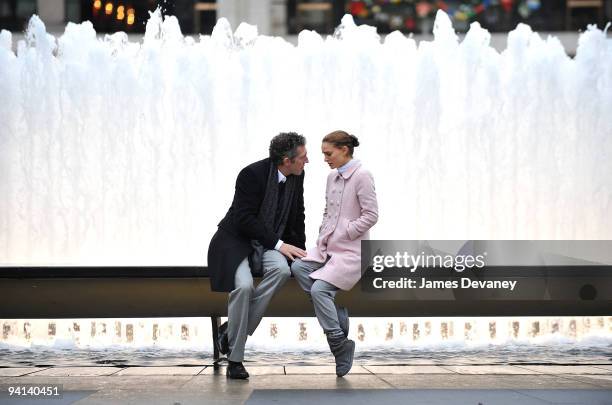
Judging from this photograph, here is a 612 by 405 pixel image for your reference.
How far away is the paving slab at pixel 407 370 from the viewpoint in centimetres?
528

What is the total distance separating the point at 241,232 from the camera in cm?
503

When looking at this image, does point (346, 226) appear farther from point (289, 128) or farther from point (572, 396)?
point (289, 128)

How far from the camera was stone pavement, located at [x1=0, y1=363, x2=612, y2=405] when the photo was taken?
4.34 m

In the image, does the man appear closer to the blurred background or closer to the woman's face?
the woman's face

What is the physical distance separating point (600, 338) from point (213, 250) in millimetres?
3005

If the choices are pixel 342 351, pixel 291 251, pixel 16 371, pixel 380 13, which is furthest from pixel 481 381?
pixel 380 13

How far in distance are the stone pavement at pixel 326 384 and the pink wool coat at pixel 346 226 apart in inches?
21.5

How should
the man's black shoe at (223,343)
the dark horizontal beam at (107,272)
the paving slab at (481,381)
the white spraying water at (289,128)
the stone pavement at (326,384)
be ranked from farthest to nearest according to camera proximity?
the white spraying water at (289,128) < the dark horizontal beam at (107,272) < the man's black shoe at (223,343) < the paving slab at (481,381) < the stone pavement at (326,384)

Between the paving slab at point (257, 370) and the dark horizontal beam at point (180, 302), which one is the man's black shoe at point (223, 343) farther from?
the dark horizontal beam at point (180, 302)

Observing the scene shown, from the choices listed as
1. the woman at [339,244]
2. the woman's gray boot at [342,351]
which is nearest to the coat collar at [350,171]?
the woman at [339,244]

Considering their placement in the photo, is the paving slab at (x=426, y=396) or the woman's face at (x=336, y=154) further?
the woman's face at (x=336, y=154)

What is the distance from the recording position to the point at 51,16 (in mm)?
21453

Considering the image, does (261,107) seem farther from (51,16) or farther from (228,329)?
(51,16)

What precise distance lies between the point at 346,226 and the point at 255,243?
0.49 metres
